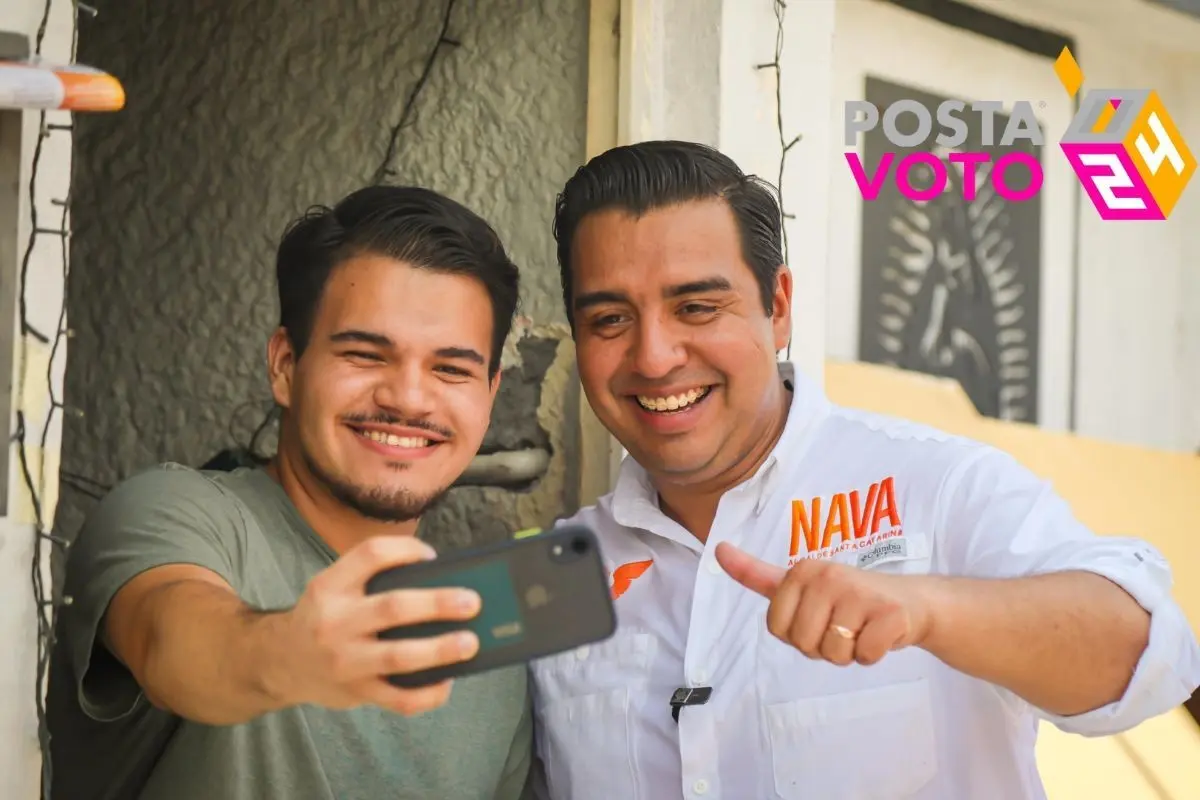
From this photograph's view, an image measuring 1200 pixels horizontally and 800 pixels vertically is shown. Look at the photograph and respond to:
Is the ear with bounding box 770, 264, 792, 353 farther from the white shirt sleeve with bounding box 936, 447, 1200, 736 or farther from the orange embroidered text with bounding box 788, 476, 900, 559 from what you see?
the white shirt sleeve with bounding box 936, 447, 1200, 736

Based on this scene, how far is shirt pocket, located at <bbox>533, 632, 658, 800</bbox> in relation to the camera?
85.4 inches

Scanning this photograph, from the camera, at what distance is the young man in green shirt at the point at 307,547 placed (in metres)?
1.59

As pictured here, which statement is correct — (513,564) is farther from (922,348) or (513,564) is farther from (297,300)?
(922,348)

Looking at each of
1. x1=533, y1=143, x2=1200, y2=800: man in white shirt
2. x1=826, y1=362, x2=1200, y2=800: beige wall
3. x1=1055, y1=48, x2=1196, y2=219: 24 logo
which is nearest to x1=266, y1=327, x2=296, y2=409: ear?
x1=533, y1=143, x2=1200, y2=800: man in white shirt

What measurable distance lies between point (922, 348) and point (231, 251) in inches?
117

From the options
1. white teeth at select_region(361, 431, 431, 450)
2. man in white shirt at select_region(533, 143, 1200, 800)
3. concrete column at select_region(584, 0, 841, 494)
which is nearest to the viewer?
man in white shirt at select_region(533, 143, 1200, 800)

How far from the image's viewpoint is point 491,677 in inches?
87.4

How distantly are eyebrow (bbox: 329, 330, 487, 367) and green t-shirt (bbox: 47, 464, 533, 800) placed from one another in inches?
10.5

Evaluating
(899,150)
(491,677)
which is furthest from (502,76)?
(899,150)

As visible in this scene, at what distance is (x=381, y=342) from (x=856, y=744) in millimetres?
929

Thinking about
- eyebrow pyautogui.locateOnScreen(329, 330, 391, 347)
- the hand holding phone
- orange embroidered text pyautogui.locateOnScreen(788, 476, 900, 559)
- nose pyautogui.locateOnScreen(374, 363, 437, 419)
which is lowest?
orange embroidered text pyautogui.locateOnScreen(788, 476, 900, 559)

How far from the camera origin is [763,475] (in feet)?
7.53

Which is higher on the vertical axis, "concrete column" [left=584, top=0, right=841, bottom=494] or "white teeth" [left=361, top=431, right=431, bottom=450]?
"concrete column" [left=584, top=0, right=841, bottom=494]
